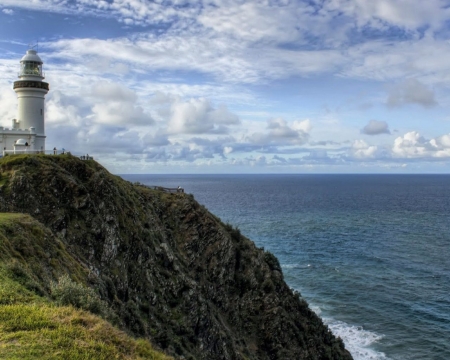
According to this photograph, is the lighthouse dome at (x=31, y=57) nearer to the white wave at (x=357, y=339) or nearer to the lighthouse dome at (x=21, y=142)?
the lighthouse dome at (x=21, y=142)

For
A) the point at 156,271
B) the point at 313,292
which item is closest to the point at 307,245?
the point at 313,292

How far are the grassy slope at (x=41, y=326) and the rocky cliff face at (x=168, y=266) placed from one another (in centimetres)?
578

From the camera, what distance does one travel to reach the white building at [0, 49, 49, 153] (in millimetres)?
44031

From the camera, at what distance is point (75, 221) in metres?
30.2

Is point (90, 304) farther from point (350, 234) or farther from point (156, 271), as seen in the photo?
point (350, 234)

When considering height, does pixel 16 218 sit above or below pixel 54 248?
above

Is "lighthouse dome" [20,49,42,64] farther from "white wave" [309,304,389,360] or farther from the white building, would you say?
"white wave" [309,304,389,360]

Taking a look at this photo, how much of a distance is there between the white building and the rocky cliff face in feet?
36.9

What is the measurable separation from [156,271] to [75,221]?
796cm

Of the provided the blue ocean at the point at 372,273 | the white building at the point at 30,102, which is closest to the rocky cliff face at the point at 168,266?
the blue ocean at the point at 372,273

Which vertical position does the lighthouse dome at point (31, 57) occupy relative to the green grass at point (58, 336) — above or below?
above

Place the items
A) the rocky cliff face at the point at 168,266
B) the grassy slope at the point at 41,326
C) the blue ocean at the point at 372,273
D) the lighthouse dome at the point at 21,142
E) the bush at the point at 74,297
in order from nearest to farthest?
the grassy slope at the point at 41,326 < the bush at the point at 74,297 < the rocky cliff face at the point at 168,266 < the lighthouse dome at the point at 21,142 < the blue ocean at the point at 372,273

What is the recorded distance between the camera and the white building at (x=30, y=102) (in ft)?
144

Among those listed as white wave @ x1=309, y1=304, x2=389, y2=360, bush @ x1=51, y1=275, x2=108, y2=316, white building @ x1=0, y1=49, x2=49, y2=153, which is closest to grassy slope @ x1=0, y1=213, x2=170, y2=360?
bush @ x1=51, y1=275, x2=108, y2=316
